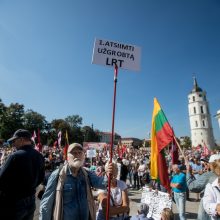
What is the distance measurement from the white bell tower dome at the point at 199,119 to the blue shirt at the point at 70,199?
347 ft

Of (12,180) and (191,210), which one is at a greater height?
(12,180)

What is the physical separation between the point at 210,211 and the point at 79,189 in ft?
5.82

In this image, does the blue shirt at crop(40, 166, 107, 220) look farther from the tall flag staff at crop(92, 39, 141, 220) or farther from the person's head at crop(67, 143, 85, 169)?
the tall flag staff at crop(92, 39, 141, 220)

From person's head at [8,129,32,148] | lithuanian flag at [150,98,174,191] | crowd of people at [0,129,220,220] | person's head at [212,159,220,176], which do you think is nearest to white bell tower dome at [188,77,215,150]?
lithuanian flag at [150,98,174,191]

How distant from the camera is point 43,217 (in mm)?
2811

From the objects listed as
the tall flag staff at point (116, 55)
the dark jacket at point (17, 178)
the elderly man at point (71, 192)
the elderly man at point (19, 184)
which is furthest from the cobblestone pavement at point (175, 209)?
the tall flag staff at point (116, 55)

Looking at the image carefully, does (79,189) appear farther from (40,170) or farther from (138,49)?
(138,49)

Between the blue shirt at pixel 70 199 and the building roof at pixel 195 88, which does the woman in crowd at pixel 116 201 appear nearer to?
the blue shirt at pixel 70 199

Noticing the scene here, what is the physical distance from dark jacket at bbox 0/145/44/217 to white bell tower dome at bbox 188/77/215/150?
106 metres

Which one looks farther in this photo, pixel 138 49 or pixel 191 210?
pixel 191 210

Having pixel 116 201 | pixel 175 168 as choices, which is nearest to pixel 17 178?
pixel 116 201

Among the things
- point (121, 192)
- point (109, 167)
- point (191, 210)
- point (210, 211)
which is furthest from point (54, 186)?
point (191, 210)

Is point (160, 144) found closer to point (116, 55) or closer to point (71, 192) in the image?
point (116, 55)

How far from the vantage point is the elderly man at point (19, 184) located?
325cm
